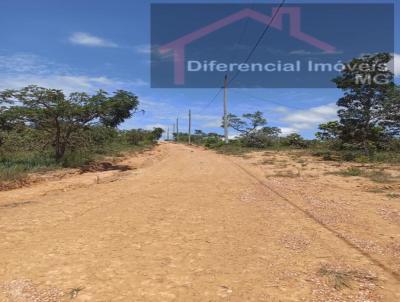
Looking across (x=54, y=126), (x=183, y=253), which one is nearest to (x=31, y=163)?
(x=54, y=126)

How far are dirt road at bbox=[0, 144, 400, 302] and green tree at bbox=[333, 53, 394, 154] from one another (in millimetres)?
14142

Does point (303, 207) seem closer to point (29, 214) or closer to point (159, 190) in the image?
point (159, 190)

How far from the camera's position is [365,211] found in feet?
24.7

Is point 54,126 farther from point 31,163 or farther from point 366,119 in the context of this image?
point 366,119

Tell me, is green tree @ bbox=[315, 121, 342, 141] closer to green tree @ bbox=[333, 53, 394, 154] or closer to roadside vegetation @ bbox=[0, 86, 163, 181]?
green tree @ bbox=[333, 53, 394, 154]

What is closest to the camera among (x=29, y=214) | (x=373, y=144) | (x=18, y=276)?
(x=18, y=276)

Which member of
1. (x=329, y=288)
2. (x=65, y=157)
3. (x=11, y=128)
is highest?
(x=11, y=128)

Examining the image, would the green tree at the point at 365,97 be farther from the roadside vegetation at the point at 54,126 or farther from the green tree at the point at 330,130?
the roadside vegetation at the point at 54,126

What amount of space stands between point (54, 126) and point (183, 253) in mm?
11812

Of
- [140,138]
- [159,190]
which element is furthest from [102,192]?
[140,138]

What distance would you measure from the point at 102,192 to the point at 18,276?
231 inches

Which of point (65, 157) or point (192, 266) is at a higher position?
point (65, 157)

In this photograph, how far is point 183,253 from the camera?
16.7ft

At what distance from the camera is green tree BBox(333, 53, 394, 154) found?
2108cm
